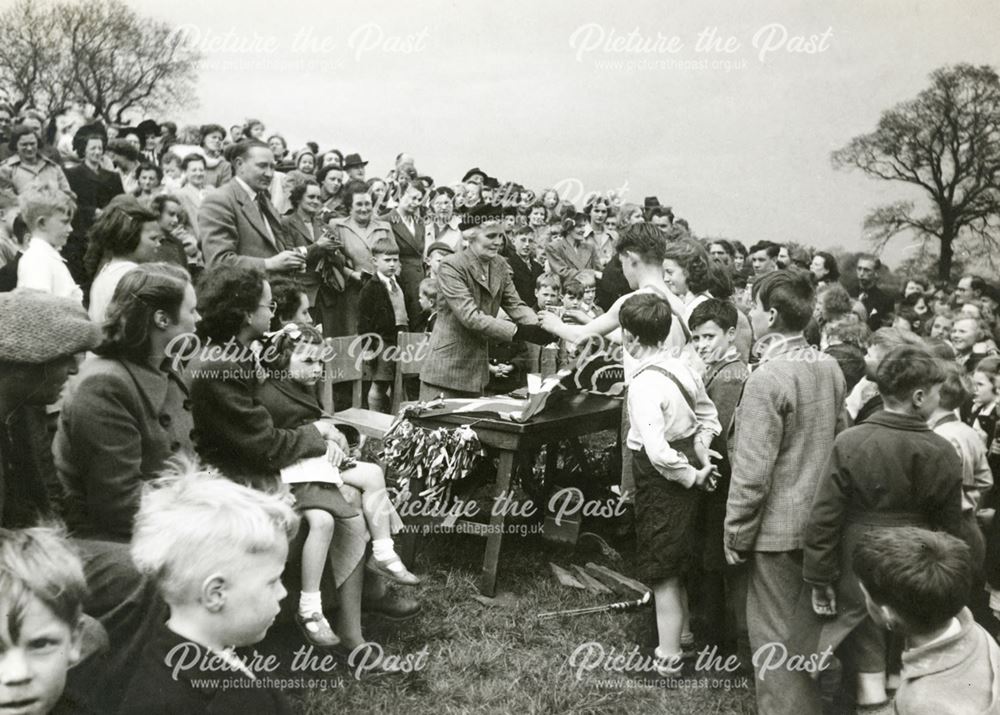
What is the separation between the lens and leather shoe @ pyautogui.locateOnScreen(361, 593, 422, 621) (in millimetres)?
3850

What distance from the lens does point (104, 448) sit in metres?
2.81

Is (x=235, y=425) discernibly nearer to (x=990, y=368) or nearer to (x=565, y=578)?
(x=565, y=578)

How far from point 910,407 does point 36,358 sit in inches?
114

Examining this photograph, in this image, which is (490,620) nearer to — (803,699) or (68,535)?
(803,699)

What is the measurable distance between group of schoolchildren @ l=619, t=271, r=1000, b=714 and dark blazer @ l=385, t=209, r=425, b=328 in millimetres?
4030

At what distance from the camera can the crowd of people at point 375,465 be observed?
2072 mm

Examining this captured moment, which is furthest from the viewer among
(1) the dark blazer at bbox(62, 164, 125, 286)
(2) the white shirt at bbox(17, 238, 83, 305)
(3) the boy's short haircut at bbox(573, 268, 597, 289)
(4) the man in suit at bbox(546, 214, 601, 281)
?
(4) the man in suit at bbox(546, 214, 601, 281)

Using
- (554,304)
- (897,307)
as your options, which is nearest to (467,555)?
(554,304)

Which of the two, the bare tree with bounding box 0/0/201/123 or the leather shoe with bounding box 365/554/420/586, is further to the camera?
the bare tree with bounding box 0/0/201/123

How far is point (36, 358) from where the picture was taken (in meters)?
2.42

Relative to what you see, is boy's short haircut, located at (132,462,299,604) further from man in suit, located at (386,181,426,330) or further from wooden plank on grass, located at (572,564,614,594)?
man in suit, located at (386,181,426,330)

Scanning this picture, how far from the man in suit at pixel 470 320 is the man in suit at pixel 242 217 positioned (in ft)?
3.10

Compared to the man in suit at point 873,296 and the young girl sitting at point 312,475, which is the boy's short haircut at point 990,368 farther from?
the young girl sitting at point 312,475

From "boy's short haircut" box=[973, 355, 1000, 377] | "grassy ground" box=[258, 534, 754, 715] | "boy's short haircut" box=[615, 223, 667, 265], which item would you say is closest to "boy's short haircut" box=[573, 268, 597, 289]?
"boy's short haircut" box=[615, 223, 667, 265]
